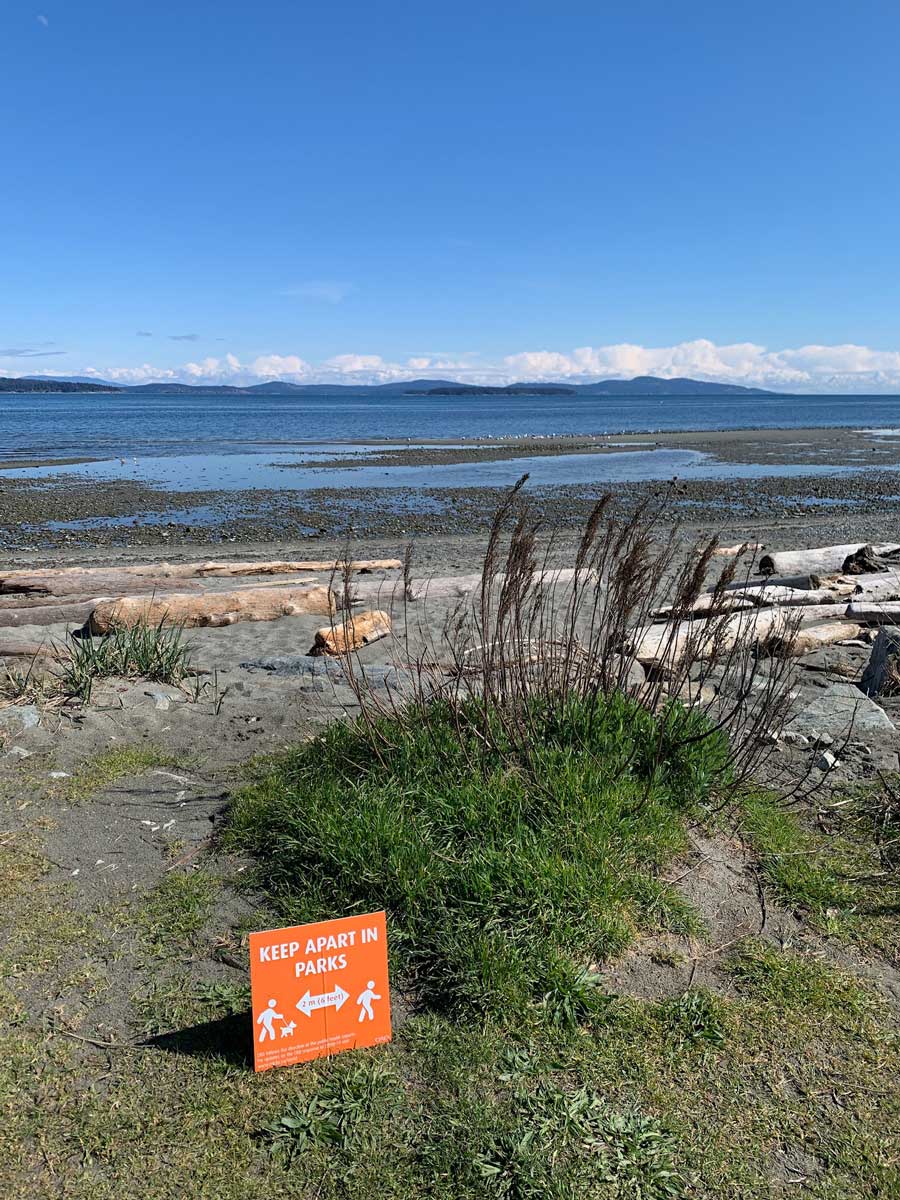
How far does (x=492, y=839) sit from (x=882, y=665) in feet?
13.3

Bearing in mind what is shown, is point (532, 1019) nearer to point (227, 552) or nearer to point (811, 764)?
point (811, 764)

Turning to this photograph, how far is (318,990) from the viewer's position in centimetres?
304

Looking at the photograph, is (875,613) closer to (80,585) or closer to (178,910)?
(178,910)

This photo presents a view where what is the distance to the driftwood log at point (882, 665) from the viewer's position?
251 inches

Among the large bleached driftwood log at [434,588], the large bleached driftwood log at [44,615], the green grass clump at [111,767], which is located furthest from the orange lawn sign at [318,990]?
the large bleached driftwood log at [44,615]

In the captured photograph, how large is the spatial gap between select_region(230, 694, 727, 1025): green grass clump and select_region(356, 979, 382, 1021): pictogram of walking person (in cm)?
32

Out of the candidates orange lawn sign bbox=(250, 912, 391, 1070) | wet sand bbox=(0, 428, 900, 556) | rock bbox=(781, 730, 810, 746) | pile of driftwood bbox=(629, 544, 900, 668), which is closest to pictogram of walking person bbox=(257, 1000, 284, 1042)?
orange lawn sign bbox=(250, 912, 391, 1070)

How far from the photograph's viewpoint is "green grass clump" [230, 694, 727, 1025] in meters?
3.40

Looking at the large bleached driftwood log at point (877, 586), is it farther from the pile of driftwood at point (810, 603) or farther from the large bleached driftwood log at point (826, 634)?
the large bleached driftwood log at point (826, 634)

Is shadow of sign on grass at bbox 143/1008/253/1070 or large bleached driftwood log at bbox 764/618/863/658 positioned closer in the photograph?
shadow of sign on grass at bbox 143/1008/253/1070

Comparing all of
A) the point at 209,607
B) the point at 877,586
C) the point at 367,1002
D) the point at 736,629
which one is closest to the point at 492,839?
the point at 367,1002

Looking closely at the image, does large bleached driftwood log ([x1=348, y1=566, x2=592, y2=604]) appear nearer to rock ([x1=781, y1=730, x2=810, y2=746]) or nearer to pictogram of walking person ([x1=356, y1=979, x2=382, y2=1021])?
rock ([x1=781, y1=730, x2=810, y2=746])

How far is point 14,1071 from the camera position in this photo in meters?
2.91

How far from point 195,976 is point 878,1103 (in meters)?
2.46
